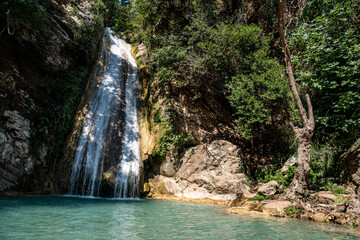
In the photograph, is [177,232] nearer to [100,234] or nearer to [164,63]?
[100,234]

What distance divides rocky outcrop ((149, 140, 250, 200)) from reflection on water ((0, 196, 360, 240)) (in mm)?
→ 3794

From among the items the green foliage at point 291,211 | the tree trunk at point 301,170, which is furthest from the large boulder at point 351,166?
the green foliage at point 291,211

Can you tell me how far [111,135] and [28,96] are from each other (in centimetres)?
446

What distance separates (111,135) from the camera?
1234 cm

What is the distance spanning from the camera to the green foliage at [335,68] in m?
8.30

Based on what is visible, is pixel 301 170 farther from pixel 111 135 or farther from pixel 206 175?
pixel 111 135

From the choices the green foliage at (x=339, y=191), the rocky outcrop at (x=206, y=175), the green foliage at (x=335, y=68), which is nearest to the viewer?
the green foliage at (x=339, y=191)

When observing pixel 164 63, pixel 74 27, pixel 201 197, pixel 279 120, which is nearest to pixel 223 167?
pixel 201 197

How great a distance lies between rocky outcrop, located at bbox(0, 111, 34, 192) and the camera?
356 inches

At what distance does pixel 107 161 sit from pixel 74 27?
9.55 metres

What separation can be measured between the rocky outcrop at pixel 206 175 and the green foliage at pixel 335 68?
4304 millimetres

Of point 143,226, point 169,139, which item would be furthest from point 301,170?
point 169,139

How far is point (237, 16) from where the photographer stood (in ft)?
49.1

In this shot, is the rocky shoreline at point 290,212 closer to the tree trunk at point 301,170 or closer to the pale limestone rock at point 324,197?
the tree trunk at point 301,170
